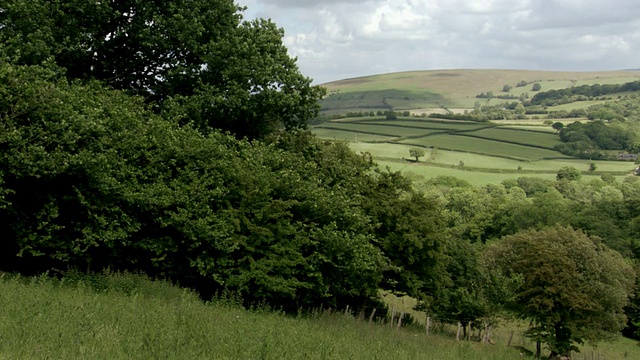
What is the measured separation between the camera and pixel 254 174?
2498cm

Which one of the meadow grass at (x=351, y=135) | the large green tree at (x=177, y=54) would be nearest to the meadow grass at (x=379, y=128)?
the meadow grass at (x=351, y=135)

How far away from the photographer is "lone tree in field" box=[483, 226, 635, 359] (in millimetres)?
42594

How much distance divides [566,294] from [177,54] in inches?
1251

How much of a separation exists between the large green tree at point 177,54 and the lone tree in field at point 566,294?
78.4 ft

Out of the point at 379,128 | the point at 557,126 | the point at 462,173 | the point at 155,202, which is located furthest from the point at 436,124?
the point at 155,202

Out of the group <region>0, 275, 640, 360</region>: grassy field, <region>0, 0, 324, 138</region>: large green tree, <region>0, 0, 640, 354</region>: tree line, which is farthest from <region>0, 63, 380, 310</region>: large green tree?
<region>0, 275, 640, 360</region>: grassy field

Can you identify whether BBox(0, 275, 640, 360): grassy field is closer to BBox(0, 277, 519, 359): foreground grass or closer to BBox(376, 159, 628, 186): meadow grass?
BBox(0, 277, 519, 359): foreground grass

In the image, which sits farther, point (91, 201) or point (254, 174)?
point (254, 174)

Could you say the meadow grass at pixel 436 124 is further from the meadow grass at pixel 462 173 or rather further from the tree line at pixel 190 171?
the tree line at pixel 190 171

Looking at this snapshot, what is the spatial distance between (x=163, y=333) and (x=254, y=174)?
50.0 feet

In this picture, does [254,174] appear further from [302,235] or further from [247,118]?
[247,118]

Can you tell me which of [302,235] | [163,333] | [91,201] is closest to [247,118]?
[302,235]

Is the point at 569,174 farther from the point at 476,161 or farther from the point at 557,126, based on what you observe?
the point at 557,126

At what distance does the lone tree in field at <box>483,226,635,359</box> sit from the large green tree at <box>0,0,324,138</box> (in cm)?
2389
